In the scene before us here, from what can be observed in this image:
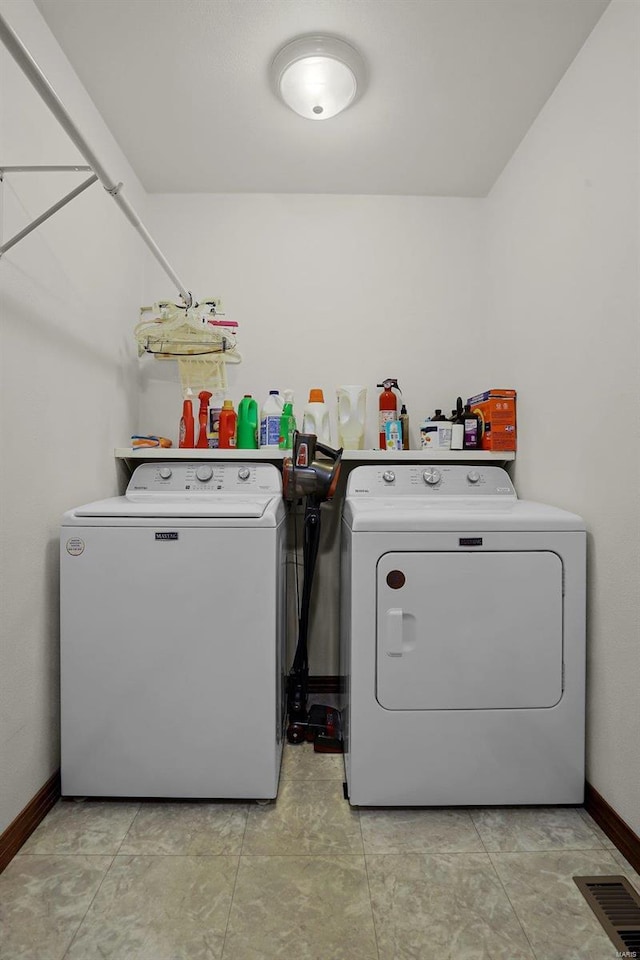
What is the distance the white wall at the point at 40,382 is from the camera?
1.42 metres

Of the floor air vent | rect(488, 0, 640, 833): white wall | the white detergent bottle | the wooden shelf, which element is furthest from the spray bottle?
the floor air vent

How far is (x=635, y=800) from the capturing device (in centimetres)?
141

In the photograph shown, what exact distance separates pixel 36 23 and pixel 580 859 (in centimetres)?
290

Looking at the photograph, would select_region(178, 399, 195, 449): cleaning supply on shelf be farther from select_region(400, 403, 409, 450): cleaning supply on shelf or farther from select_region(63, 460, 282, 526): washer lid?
select_region(400, 403, 409, 450): cleaning supply on shelf

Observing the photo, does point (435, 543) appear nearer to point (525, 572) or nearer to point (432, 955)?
point (525, 572)

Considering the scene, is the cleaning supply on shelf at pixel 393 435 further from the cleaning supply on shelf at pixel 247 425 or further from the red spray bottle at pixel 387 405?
the cleaning supply on shelf at pixel 247 425

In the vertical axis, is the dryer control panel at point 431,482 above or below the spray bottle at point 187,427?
below

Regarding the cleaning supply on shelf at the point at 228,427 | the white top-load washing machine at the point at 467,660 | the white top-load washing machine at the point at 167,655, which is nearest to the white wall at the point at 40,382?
the white top-load washing machine at the point at 167,655

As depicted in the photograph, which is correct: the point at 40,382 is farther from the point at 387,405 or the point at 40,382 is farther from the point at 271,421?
the point at 387,405

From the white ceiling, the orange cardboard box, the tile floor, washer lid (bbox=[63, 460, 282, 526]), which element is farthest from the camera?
the orange cardboard box

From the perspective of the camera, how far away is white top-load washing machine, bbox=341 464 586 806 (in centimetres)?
160

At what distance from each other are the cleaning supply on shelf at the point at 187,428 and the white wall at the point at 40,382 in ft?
1.15

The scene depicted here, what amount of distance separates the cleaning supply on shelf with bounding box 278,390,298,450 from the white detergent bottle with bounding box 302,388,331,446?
74mm

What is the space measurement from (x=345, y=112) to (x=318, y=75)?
25 centimetres
